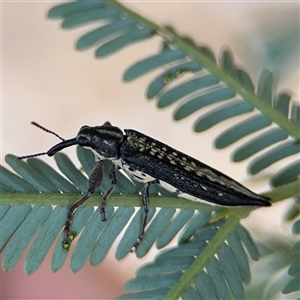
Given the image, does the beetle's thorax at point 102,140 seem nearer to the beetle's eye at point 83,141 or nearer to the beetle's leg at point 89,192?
the beetle's eye at point 83,141

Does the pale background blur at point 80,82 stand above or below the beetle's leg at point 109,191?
above

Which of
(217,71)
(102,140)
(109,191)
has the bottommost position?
(109,191)

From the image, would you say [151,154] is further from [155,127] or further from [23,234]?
[155,127]

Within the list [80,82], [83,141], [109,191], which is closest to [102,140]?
→ [83,141]

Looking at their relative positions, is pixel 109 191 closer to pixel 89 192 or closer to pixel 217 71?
pixel 89 192

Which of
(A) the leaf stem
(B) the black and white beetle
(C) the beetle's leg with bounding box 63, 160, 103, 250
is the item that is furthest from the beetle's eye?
(A) the leaf stem

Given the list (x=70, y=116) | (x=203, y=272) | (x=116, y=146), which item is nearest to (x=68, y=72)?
(x=70, y=116)

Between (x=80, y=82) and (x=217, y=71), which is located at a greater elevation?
(x=80, y=82)

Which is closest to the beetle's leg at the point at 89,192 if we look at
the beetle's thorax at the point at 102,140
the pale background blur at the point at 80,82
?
the beetle's thorax at the point at 102,140
